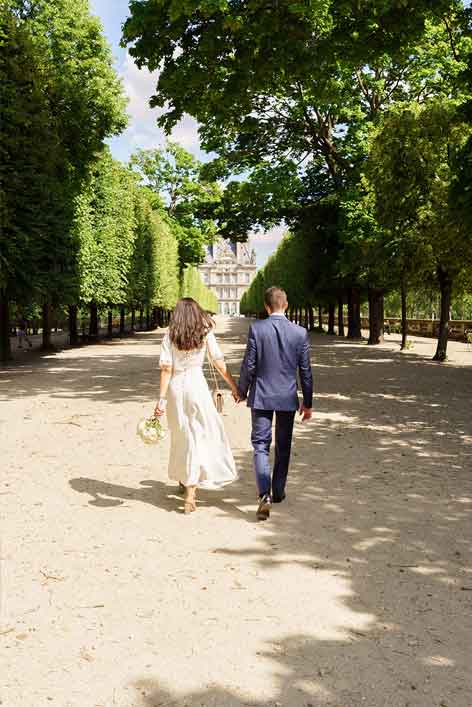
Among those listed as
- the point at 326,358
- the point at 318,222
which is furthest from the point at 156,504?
the point at 318,222

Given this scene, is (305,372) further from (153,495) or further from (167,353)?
(153,495)

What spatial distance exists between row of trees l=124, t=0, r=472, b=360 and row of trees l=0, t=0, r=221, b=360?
4.86m

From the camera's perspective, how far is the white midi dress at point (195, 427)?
600 cm

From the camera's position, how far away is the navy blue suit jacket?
19.0 ft

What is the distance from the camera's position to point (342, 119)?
30859 mm

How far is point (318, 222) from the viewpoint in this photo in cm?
3784

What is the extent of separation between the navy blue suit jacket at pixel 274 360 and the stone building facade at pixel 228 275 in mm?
188645

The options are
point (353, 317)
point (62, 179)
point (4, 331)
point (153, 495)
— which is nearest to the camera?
point (153, 495)

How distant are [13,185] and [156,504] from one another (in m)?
15.2

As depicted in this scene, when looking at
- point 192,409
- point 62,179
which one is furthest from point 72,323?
point 192,409

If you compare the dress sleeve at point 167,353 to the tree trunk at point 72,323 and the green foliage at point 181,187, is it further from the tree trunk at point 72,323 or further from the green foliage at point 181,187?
the green foliage at point 181,187

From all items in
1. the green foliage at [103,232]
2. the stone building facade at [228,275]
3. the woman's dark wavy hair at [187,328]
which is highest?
the stone building facade at [228,275]

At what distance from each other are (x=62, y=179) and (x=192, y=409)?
20.0m

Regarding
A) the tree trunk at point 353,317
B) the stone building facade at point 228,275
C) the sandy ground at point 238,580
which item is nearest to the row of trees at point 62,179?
the tree trunk at point 353,317
